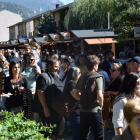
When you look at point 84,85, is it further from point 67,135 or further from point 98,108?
point 67,135

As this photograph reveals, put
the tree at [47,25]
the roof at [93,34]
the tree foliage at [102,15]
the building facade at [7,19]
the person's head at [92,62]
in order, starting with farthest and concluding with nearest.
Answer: the building facade at [7,19] → the tree at [47,25] → the tree foliage at [102,15] → the roof at [93,34] → the person's head at [92,62]

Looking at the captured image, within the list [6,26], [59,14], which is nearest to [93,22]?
[59,14]

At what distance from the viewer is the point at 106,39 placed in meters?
18.0

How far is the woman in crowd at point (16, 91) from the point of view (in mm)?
4527

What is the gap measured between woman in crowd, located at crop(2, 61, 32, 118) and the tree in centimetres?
3723

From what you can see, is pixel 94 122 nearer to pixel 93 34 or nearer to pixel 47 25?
pixel 93 34

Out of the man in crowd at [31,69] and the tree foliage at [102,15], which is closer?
the man in crowd at [31,69]

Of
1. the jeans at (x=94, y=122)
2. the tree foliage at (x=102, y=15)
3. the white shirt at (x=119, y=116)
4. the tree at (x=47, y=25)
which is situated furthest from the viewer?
the tree at (x=47, y=25)

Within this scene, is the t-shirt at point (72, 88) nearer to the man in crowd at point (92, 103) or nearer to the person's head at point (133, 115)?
the man in crowd at point (92, 103)

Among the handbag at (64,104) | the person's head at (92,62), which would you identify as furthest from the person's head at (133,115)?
the handbag at (64,104)

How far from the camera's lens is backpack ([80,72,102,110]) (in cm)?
367

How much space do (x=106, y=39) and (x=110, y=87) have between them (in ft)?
47.0

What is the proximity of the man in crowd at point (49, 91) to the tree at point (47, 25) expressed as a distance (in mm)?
37847

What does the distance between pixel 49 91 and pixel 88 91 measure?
680mm
